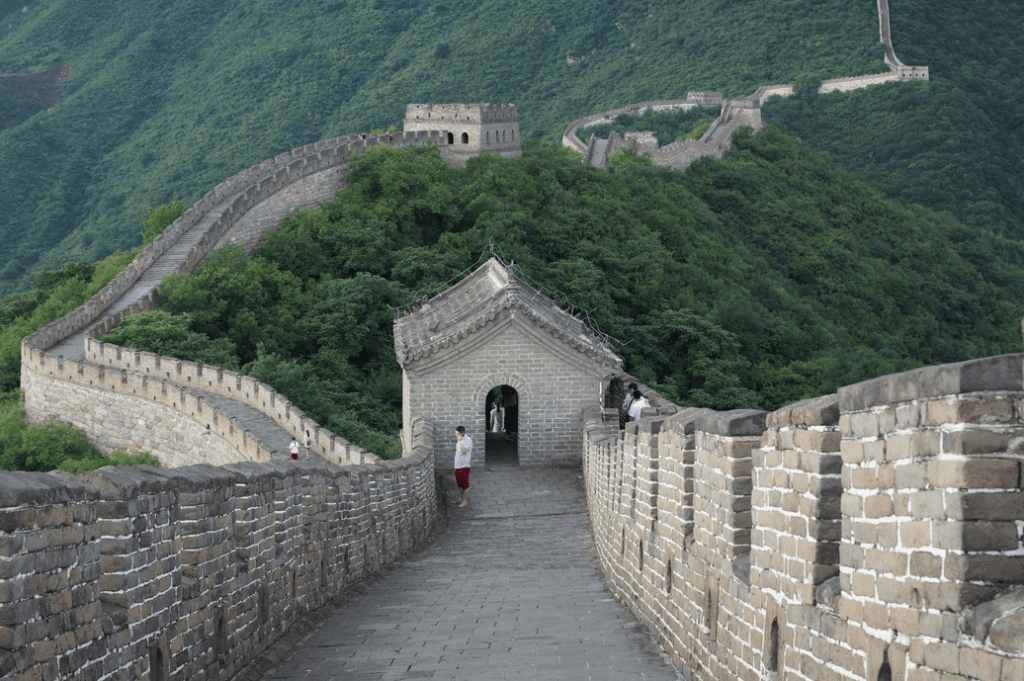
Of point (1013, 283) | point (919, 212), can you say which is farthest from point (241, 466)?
point (919, 212)

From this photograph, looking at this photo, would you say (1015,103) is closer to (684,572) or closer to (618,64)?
(618,64)

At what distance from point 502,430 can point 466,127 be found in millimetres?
28130

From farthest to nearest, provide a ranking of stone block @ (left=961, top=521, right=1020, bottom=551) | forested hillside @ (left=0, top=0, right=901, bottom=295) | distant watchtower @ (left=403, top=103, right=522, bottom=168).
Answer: forested hillside @ (left=0, top=0, right=901, bottom=295) < distant watchtower @ (left=403, top=103, right=522, bottom=168) < stone block @ (left=961, top=521, right=1020, bottom=551)

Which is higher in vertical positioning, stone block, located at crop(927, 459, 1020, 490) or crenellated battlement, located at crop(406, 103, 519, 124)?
crenellated battlement, located at crop(406, 103, 519, 124)

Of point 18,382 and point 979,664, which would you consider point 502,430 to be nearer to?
point 18,382

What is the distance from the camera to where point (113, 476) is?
662 cm

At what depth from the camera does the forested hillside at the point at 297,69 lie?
96375 mm

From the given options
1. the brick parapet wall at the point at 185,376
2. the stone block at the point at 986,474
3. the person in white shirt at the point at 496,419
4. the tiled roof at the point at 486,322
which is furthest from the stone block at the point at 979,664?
the person in white shirt at the point at 496,419

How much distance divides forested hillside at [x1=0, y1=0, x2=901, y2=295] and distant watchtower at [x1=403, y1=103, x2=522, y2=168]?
40823 millimetres

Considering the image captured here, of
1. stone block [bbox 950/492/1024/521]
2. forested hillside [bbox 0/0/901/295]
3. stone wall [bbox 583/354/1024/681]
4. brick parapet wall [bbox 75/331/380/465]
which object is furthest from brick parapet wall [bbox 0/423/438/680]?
forested hillside [bbox 0/0/901/295]

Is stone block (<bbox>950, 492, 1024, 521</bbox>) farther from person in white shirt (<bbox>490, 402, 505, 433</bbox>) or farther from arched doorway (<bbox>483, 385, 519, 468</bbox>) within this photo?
person in white shirt (<bbox>490, 402, 505, 433</bbox>)

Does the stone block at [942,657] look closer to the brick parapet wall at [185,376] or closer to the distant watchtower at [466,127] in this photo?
the brick parapet wall at [185,376]

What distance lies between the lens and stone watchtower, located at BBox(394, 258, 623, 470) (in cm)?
2375

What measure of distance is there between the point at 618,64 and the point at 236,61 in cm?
3361
